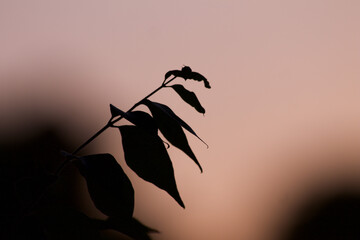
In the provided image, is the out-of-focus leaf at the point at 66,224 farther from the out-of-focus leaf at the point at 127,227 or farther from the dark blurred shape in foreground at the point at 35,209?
the out-of-focus leaf at the point at 127,227

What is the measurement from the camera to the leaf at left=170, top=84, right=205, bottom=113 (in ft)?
3.62

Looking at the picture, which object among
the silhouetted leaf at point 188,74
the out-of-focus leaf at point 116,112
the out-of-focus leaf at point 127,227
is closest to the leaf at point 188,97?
the silhouetted leaf at point 188,74

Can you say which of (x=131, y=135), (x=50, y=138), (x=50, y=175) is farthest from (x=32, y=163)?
(x=50, y=138)

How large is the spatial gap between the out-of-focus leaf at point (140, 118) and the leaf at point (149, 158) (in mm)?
16

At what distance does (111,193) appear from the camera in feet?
2.97

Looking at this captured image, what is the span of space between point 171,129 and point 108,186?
16 centimetres

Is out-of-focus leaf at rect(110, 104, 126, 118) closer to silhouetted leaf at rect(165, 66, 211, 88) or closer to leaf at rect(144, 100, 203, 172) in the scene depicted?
leaf at rect(144, 100, 203, 172)

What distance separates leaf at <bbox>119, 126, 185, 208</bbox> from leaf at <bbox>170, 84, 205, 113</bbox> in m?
0.16

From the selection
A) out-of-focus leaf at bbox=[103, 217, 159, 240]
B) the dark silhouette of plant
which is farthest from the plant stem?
out-of-focus leaf at bbox=[103, 217, 159, 240]

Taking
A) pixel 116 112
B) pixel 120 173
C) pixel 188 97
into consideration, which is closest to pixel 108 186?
pixel 120 173

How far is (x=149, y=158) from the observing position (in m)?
0.94

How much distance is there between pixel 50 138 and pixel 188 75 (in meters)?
11.4

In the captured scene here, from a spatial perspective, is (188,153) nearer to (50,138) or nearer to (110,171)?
(110,171)

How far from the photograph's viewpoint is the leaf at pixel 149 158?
92cm
